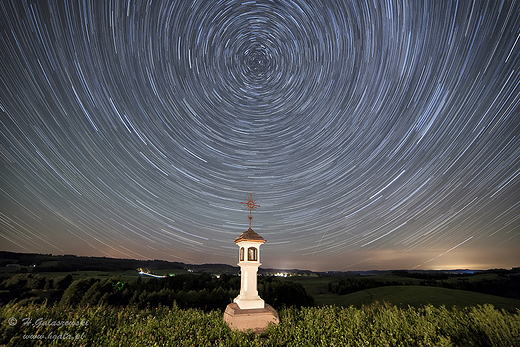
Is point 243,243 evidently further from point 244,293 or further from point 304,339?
point 304,339

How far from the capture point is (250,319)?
10922mm

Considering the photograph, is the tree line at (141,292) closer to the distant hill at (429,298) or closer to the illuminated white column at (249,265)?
the distant hill at (429,298)

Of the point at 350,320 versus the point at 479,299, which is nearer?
the point at 350,320

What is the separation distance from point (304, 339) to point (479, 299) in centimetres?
3013

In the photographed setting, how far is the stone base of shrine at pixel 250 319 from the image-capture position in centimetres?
1073

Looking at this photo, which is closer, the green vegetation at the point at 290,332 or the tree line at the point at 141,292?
the green vegetation at the point at 290,332

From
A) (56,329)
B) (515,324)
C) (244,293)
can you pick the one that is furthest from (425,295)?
A: (56,329)

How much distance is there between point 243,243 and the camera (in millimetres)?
12469

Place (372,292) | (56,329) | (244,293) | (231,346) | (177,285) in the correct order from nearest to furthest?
(231,346) → (56,329) → (244,293) → (372,292) → (177,285)

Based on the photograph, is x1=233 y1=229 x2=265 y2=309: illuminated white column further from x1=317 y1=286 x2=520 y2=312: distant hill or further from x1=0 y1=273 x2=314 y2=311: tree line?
x1=317 y1=286 x2=520 y2=312: distant hill

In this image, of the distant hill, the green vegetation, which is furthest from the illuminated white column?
the distant hill

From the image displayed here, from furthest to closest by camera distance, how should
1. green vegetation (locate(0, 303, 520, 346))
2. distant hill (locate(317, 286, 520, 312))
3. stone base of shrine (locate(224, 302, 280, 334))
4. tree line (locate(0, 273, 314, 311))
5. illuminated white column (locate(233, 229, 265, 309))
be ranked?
tree line (locate(0, 273, 314, 311)) < distant hill (locate(317, 286, 520, 312)) < illuminated white column (locate(233, 229, 265, 309)) < stone base of shrine (locate(224, 302, 280, 334)) < green vegetation (locate(0, 303, 520, 346))

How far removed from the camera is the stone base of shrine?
423 inches

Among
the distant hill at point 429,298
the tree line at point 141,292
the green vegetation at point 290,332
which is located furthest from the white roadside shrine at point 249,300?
the distant hill at point 429,298
